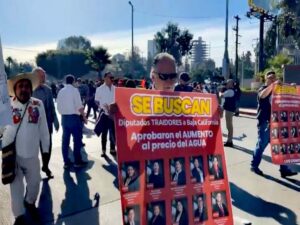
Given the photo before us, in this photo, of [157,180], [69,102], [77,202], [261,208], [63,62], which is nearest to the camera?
[157,180]

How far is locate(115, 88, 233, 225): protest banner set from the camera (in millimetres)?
2713

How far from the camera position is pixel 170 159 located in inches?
116

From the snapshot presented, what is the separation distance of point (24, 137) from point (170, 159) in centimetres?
203

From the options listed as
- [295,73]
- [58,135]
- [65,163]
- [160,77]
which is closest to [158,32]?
[295,73]

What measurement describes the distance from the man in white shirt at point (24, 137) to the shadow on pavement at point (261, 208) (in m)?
2.68

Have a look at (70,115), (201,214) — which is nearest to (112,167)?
(70,115)

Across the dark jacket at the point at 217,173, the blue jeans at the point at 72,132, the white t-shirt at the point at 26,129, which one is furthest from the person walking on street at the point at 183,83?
the dark jacket at the point at 217,173

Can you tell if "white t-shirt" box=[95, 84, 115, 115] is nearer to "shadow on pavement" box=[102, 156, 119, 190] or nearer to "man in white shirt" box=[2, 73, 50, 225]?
"shadow on pavement" box=[102, 156, 119, 190]

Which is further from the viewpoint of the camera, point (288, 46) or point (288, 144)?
point (288, 46)

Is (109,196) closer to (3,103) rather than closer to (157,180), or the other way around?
(157,180)

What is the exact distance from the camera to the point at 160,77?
126 inches

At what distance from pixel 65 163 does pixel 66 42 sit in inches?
3727

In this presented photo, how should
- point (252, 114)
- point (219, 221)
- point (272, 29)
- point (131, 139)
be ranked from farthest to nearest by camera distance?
1. point (272, 29)
2. point (252, 114)
3. point (219, 221)
4. point (131, 139)

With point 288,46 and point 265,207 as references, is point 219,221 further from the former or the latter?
point 288,46
